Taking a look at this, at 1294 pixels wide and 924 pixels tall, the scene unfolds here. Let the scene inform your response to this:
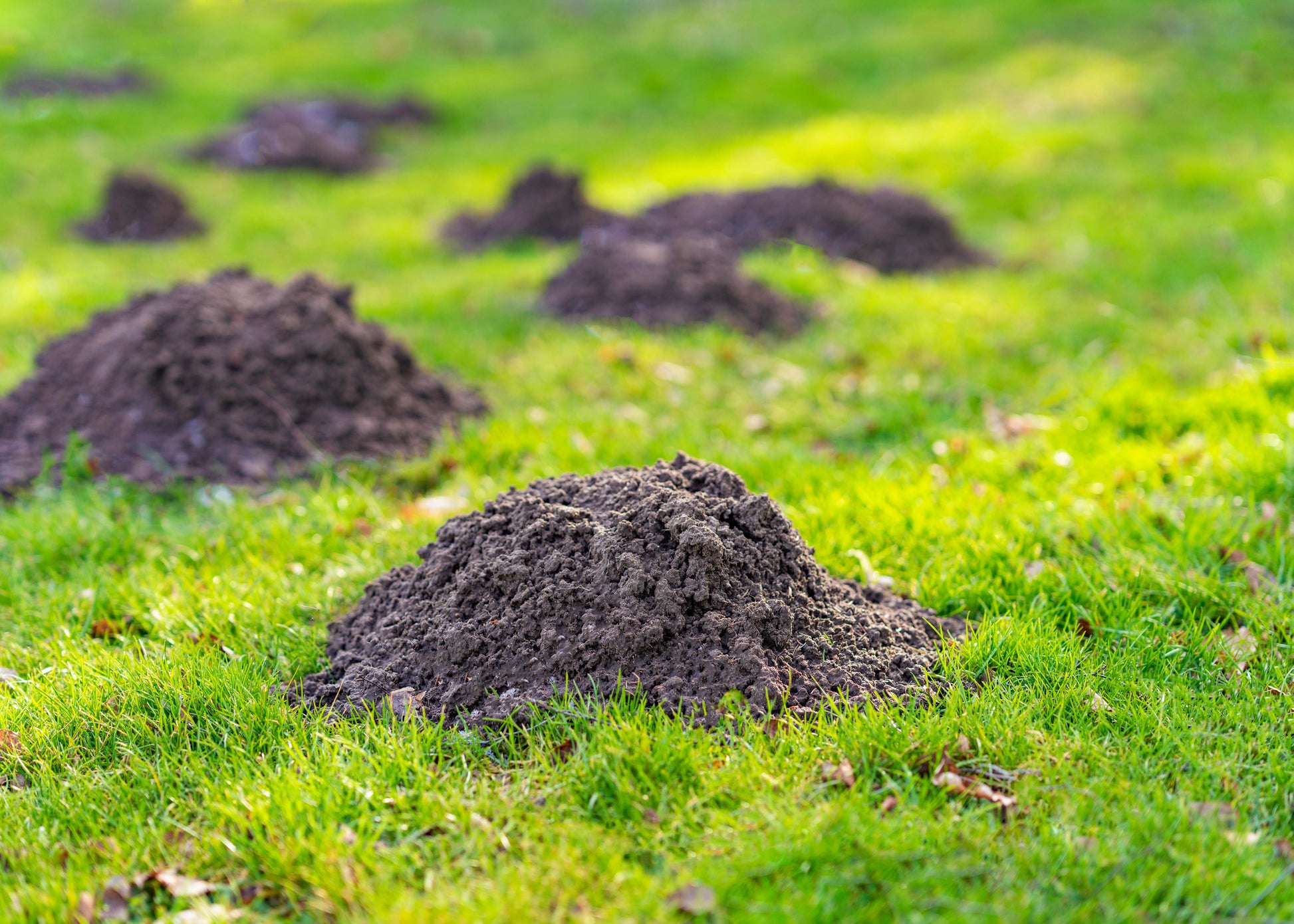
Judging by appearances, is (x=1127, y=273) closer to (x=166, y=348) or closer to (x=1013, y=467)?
(x=1013, y=467)

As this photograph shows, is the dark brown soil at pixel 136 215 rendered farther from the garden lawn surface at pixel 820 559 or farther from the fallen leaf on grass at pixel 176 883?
the fallen leaf on grass at pixel 176 883

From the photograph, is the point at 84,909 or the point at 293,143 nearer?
the point at 84,909

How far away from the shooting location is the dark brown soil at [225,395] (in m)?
5.02

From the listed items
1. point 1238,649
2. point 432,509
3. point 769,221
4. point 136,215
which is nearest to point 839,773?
point 1238,649

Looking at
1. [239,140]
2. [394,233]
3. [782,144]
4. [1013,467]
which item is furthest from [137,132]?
[1013,467]

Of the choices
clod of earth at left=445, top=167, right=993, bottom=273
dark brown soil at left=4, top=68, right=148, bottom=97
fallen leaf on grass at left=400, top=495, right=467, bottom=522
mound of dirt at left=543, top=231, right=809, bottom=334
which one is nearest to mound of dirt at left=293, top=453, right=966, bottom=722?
fallen leaf on grass at left=400, top=495, right=467, bottom=522

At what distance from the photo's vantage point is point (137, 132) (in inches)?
520

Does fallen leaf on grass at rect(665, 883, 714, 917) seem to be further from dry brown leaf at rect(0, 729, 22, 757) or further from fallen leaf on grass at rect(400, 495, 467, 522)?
fallen leaf on grass at rect(400, 495, 467, 522)

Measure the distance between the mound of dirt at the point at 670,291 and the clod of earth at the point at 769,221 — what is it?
1.35m

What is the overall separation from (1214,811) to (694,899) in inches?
57.4

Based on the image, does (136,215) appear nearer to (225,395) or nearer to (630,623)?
(225,395)

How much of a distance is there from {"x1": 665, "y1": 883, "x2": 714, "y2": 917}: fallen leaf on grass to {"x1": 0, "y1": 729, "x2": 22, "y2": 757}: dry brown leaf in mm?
2110

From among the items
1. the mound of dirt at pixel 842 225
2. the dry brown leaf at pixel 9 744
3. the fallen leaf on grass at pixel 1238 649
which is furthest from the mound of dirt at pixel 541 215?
the fallen leaf on grass at pixel 1238 649

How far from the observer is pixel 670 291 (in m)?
6.96
